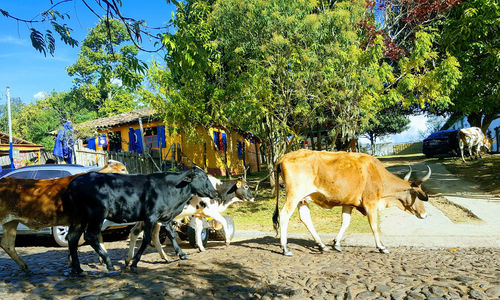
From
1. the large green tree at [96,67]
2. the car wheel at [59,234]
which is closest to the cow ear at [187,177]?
the car wheel at [59,234]

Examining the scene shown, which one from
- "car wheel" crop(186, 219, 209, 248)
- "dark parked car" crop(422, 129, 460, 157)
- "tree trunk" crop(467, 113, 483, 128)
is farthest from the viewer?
"dark parked car" crop(422, 129, 460, 157)

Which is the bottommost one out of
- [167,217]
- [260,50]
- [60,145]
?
[167,217]

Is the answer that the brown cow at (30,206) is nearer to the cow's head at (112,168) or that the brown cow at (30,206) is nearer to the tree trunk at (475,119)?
the cow's head at (112,168)

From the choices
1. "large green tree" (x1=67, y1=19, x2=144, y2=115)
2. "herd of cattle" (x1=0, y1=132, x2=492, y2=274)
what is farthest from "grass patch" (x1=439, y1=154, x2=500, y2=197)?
"large green tree" (x1=67, y1=19, x2=144, y2=115)

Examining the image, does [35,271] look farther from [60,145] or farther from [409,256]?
[60,145]

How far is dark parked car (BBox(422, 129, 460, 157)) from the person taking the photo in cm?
2485

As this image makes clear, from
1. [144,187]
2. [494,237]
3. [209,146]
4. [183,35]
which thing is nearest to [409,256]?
[494,237]

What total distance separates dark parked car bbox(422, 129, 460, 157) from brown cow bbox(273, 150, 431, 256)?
19.6 m

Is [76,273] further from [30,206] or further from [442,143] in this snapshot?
[442,143]

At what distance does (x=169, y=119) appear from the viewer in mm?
15555

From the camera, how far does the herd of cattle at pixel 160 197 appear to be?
5.62 meters

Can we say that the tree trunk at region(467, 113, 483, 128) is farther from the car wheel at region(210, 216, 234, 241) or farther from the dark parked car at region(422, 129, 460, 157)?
the car wheel at region(210, 216, 234, 241)

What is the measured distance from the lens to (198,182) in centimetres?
664

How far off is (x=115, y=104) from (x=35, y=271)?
36.7m
